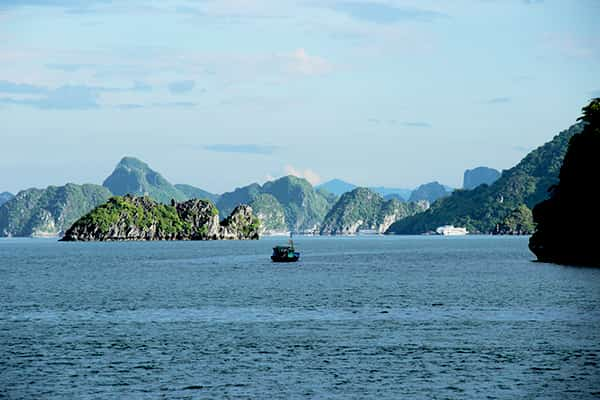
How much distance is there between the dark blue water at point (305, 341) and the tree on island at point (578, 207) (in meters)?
37.2

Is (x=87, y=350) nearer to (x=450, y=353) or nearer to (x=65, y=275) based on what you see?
(x=450, y=353)

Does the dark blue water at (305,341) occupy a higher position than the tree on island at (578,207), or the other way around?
the tree on island at (578,207)

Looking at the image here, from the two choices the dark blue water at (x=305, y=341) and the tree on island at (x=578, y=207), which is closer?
the dark blue water at (x=305, y=341)

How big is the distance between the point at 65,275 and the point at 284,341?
11158 cm

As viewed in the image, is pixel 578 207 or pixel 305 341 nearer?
pixel 305 341

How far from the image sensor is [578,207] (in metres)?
174

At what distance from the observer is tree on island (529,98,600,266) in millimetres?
172875

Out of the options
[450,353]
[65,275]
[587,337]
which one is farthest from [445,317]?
[65,275]

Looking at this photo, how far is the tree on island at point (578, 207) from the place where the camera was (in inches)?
6806

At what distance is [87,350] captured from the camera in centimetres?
7056

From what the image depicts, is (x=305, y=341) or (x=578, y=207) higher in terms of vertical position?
(x=578, y=207)

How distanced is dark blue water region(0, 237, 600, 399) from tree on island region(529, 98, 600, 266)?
122ft

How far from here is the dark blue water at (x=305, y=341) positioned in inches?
2201

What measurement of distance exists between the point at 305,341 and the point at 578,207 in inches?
4464
